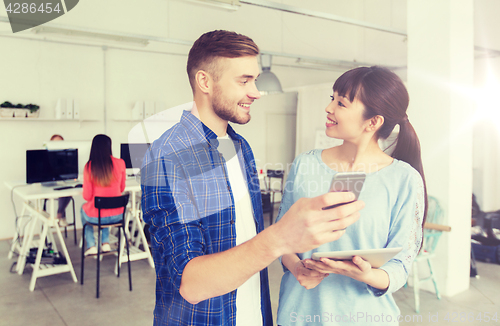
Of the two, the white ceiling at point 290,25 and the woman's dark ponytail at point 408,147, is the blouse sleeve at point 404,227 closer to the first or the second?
the woman's dark ponytail at point 408,147

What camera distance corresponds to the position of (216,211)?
993 millimetres

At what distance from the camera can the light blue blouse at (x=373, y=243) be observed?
3.68 ft

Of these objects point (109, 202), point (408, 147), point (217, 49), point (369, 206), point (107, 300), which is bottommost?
point (107, 300)

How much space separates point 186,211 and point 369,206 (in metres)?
0.58

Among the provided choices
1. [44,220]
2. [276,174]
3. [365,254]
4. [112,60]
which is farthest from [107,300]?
[112,60]

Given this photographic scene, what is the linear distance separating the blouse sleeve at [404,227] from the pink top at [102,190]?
339 centimetres

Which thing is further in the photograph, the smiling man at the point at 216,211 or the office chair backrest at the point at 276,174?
the office chair backrest at the point at 276,174

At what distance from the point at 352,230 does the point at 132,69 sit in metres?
6.32

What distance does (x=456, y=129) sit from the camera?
347 cm

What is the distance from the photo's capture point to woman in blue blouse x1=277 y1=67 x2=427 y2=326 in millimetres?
1124

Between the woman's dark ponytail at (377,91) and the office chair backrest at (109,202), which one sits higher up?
the woman's dark ponytail at (377,91)

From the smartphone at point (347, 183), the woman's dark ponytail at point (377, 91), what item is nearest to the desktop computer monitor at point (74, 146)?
the woman's dark ponytail at point (377, 91)

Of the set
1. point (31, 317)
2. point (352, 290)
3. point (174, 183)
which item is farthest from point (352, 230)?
point (31, 317)

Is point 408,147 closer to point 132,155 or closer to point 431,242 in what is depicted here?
point 431,242
